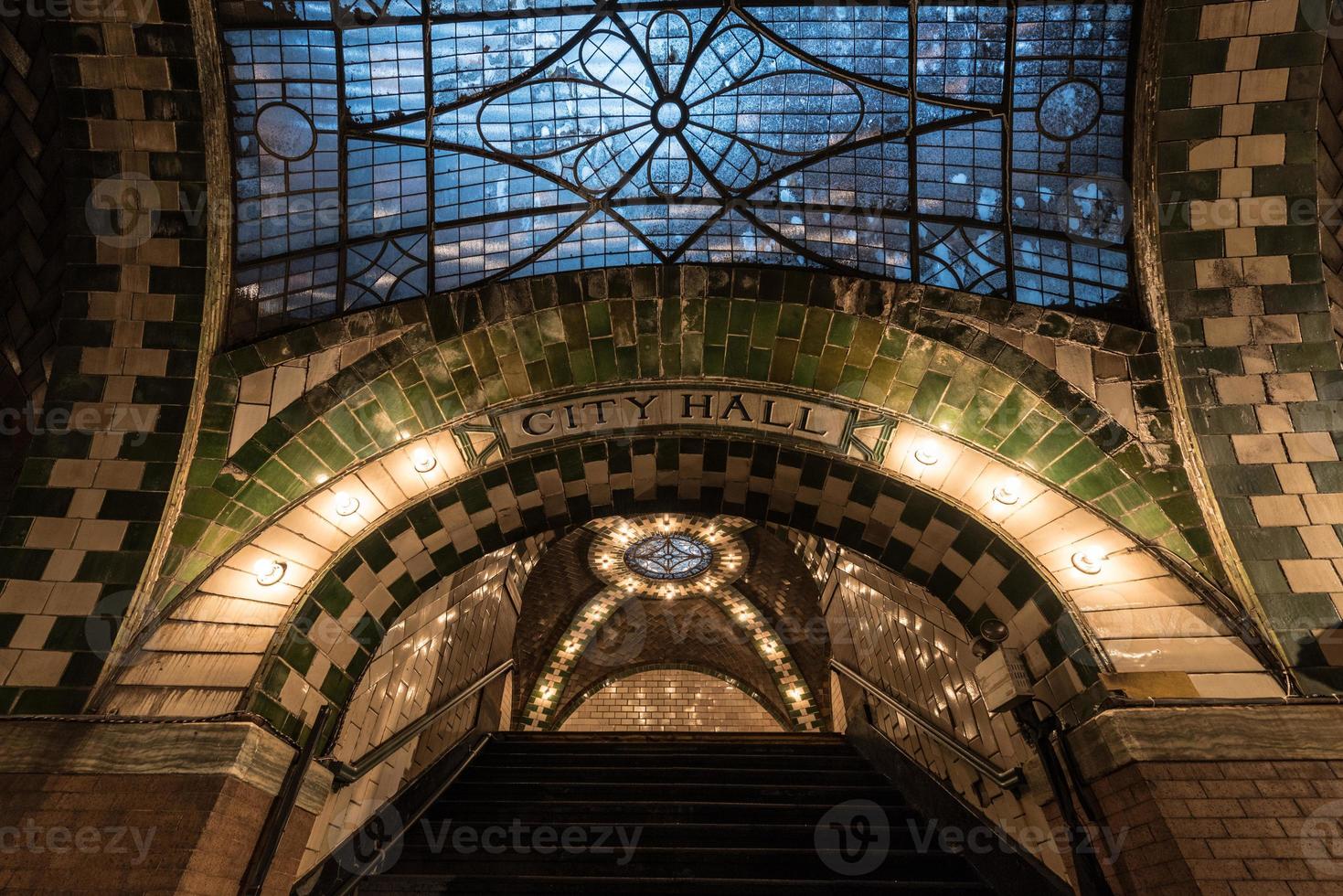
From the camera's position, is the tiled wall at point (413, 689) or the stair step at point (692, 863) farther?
the tiled wall at point (413, 689)

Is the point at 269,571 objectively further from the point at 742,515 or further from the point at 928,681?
the point at 928,681

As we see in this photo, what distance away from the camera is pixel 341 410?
5.41 m

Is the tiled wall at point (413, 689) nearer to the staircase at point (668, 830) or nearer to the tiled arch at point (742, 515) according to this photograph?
the staircase at point (668, 830)

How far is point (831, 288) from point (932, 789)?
4429mm

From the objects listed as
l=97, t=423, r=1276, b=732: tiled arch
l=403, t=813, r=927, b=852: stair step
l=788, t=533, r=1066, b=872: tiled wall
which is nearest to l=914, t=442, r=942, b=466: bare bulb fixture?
l=97, t=423, r=1276, b=732: tiled arch

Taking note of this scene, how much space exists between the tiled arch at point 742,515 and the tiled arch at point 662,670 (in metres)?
9.26

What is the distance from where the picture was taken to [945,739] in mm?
6234

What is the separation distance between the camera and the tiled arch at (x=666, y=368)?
5.18 metres

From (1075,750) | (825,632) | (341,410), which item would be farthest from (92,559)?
(825,632)

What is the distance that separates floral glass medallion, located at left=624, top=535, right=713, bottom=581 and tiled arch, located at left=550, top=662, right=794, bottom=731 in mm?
2056

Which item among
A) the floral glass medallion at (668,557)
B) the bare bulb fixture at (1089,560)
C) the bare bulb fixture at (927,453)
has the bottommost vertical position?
the bare bulb fixture at (1089,560)

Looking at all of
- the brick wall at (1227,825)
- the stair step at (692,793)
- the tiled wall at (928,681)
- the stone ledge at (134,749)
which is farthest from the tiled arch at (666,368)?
the stair step at (692,793)

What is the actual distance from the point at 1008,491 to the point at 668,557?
9.56m

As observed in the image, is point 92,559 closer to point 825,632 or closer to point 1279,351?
point 1279,351
